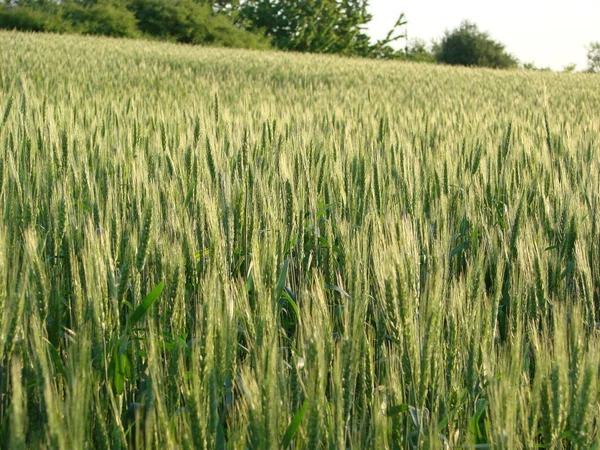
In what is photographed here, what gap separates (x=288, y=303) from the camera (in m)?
1.50

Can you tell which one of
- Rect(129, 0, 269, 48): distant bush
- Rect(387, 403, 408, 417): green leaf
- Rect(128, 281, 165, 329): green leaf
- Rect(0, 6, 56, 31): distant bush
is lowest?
→ Rect(387, 403, 408, 417): green leaf

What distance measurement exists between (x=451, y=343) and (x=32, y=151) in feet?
5.13

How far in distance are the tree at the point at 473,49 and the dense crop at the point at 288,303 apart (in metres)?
33.8

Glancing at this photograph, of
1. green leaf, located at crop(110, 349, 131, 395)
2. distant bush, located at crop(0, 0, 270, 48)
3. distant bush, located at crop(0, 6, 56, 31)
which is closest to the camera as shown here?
green leaf, located at crop(110, 349, 131, 395)

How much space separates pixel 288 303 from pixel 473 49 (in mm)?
35680

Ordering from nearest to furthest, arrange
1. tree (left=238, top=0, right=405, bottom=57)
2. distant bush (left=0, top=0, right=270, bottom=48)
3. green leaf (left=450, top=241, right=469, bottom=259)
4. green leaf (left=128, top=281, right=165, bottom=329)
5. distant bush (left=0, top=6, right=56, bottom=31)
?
1. green leaf (left=128, top=281, right=165, bottom=329)
2. green leaf (left=450, top=241, right=469, bottom=259)
3. distant bush (left=0, top=6, right=56, bottom=31)
4. distant bush (left=0, top=0, right=270, bottom=48)
5. tree (left=238, top=0, right=405, bottom=57)

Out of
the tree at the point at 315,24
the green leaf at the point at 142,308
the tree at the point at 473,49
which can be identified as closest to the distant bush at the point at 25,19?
the tree at the point at 315,24

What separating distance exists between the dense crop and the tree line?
22.5 m

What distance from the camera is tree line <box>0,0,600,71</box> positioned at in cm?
2336

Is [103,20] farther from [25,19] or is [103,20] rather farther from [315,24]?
[315,24]

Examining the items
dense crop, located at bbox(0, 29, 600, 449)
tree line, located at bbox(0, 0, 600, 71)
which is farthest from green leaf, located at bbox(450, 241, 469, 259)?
tree line, located at bbox(0, 0, 600, 71)

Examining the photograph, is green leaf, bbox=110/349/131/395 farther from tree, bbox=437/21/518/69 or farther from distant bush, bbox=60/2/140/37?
tree, bbox=437/21/518/69

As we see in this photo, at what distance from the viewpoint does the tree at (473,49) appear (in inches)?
1351

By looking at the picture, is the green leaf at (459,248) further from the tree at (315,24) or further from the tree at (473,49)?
the tree at (473,49)
